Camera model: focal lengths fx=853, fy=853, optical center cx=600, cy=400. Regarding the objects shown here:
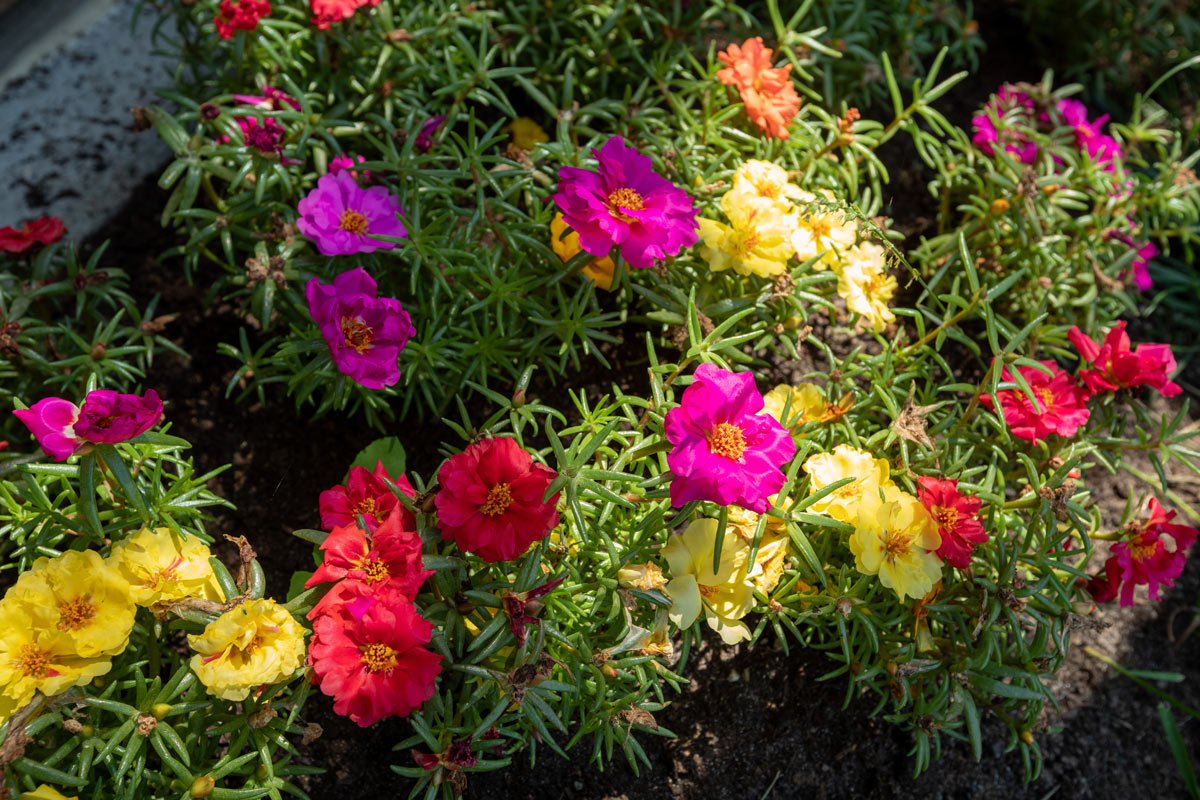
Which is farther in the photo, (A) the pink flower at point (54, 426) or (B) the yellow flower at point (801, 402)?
(B) the yellow flower at point (801, 402)

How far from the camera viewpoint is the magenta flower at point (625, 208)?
73.8 inches

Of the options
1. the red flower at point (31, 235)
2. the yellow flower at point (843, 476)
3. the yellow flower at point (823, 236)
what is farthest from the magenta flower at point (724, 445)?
the red flower at point (31, 235)

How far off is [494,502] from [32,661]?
93 centimetres

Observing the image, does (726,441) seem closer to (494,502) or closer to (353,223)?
(494,502)

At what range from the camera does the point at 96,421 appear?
165 cm

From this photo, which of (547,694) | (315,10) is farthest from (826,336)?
(315,10)

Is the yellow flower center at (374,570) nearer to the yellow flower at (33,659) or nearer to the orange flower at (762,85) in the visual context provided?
the yellow flower at (33,659)

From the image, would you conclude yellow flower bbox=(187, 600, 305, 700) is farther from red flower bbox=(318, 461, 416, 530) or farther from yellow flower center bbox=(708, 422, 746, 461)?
yellow flower center bbox=(708, 422, 746, 461)

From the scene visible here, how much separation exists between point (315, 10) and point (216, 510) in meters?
1.43

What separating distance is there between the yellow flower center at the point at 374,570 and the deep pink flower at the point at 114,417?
0.50 meters

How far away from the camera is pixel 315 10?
2.39 m

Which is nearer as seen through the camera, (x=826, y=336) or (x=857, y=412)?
(x=857, y=412)

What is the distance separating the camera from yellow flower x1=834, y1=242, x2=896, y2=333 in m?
2.26

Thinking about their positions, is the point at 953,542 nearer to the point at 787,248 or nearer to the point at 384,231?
the point at 787,248
